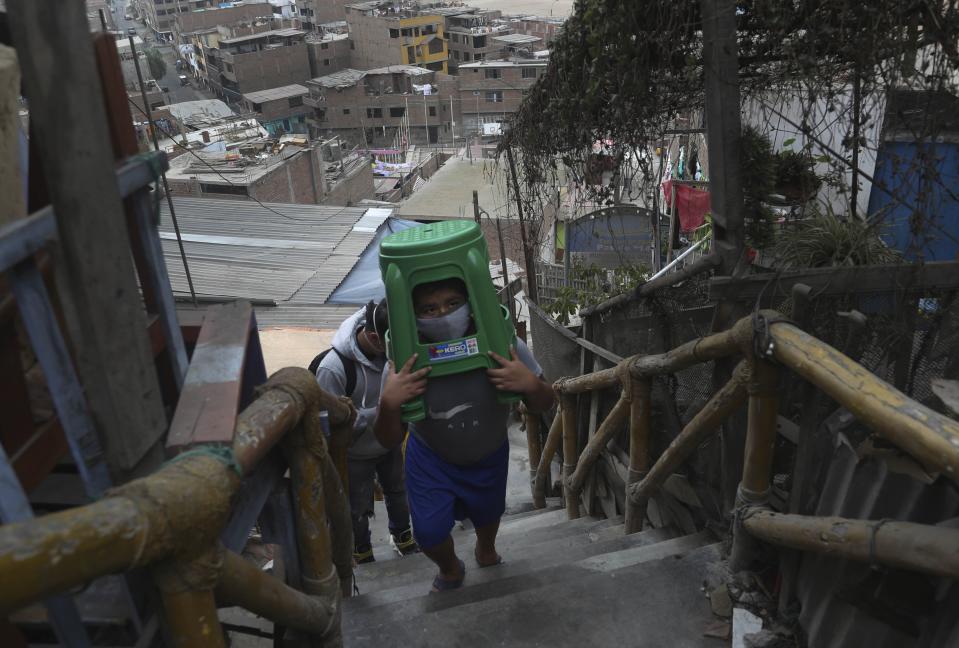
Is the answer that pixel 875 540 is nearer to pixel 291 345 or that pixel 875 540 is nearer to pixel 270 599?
pixel 270 599

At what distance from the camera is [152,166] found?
1356mm

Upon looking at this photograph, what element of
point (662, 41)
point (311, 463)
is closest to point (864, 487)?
point (311, 463)

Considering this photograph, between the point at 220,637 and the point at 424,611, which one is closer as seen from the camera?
the point at 220,637

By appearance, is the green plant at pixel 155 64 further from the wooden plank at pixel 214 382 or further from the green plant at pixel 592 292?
the wooden plank at pixel 214 382

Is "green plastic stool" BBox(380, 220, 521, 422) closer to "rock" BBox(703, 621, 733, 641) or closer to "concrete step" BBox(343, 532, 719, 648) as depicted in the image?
"concrete step" BBox(343, 532, 719, 648)

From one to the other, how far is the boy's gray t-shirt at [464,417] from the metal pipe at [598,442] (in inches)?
42.3

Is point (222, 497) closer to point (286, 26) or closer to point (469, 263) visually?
point (469, 263)

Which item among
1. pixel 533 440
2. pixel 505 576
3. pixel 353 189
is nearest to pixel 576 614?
pixel 505 576

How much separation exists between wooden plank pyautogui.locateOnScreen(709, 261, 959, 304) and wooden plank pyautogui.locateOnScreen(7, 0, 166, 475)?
7.47 ft

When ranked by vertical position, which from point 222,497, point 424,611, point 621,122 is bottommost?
point 424,611

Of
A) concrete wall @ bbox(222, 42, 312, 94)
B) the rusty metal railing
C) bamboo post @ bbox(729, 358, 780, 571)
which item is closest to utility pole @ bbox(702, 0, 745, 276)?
bamboo post @ bbox(729, 358, 780, 571)

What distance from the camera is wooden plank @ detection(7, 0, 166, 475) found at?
97 cm

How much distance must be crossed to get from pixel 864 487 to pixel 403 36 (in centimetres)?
4762

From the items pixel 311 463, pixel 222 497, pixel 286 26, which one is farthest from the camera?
pixel 286 26
